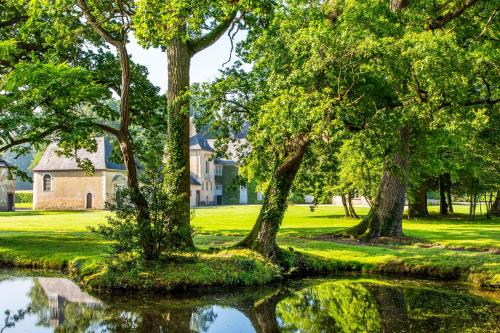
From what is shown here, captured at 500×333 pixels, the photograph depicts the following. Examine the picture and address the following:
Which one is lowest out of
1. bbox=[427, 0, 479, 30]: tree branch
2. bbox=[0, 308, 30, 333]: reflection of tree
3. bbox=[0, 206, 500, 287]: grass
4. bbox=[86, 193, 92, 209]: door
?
bbox=[0, 308, 30, 333]: reflection of tree

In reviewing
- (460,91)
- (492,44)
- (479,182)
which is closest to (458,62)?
(460,91)

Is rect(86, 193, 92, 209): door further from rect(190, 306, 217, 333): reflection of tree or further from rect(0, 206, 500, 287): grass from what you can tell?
rect(190, 306, 217, 333): reflection of tree

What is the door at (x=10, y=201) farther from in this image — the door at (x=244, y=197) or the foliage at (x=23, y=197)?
the door at (x=244, y=197)

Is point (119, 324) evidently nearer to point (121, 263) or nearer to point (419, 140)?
point (121, 263)

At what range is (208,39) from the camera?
54.3 feet

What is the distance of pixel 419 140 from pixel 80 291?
1573 centimetres

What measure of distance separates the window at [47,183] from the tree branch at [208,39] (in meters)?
45.6

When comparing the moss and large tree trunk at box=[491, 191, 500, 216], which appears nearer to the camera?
the moss

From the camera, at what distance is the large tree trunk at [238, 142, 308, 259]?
15.5 m

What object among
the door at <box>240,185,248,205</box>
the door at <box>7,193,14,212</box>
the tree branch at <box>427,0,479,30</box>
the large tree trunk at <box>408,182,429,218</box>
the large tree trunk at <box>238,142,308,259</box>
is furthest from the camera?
the door at <box>240,185,248,205</box>

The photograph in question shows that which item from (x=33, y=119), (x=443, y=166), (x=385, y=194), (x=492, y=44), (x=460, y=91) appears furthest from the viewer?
(x=443, y=166)

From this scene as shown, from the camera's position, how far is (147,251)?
45.5ft

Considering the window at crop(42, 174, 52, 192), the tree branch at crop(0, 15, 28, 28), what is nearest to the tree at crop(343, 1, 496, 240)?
the tree branch at crop(0, 15, 28, 28)

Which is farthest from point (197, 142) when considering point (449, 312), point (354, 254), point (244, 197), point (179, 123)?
point (449, 312)
